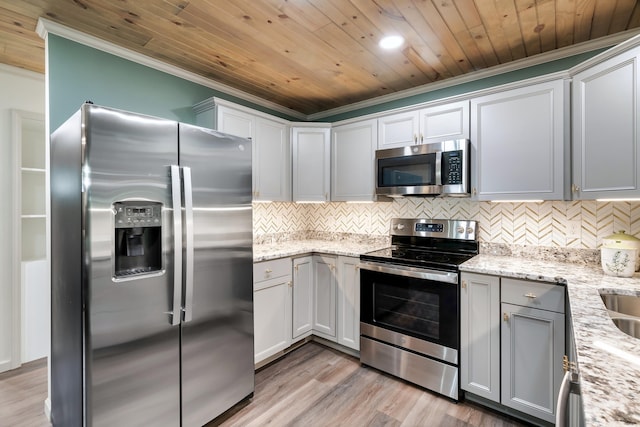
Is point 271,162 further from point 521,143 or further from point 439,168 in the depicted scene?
point 521,143

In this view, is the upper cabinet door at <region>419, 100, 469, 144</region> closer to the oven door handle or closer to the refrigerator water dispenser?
the oven door handle

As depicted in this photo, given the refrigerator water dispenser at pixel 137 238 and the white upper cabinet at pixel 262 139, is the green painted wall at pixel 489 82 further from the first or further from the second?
the refrigerator water dispenser at pixel 137 238

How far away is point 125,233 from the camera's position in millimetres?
1549

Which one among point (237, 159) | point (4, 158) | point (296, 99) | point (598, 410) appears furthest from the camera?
point (296, 99)

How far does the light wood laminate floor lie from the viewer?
1.99 m

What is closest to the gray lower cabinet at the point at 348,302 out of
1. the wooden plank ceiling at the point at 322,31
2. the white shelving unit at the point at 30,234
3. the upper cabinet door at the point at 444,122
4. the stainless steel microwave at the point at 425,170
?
the stainless steel microwave at the point at 425,170

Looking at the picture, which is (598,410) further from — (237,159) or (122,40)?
(122,40)

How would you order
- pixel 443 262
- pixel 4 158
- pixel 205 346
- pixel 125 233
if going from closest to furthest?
1. pixel 125 233
2. pixel 205 346
3. pixel 443 262
4. pixel 4 158

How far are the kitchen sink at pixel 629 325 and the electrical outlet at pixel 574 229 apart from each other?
1.18 m

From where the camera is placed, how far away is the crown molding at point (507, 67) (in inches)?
81.3

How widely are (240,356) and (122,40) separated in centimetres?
234

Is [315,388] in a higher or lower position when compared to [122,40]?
lower

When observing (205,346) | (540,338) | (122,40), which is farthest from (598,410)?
(122,40)

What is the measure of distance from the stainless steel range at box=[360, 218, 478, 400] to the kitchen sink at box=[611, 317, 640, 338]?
90 centimetres
